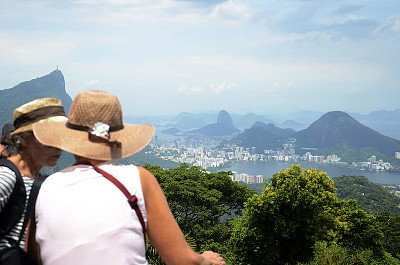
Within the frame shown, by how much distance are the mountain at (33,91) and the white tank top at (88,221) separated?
144 metres

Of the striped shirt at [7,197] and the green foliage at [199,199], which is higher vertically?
the striped shirt at [7,197]

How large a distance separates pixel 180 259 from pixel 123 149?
1.62 feet

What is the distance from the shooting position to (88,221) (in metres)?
1.04

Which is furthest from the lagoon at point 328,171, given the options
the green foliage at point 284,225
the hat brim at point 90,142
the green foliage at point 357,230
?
the hat brim at point 90,142

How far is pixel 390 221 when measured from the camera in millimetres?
18969

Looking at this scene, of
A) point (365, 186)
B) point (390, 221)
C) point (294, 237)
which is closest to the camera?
point (294, 237)

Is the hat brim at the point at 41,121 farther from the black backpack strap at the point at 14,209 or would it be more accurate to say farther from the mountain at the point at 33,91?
the mountain at the point at 33,91

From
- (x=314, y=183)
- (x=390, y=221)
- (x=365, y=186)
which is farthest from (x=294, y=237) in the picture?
(x=365, y=186)

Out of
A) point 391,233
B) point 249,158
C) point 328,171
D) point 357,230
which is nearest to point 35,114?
point 357,230

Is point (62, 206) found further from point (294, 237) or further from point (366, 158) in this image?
point (366, 158)

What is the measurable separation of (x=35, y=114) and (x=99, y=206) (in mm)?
887

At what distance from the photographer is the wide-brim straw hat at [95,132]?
1.20 m

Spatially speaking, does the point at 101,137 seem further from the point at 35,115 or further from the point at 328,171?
the point at 328,171

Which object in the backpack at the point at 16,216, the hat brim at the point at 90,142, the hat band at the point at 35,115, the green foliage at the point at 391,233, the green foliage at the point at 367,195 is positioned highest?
the hat band at the point at 35,115
